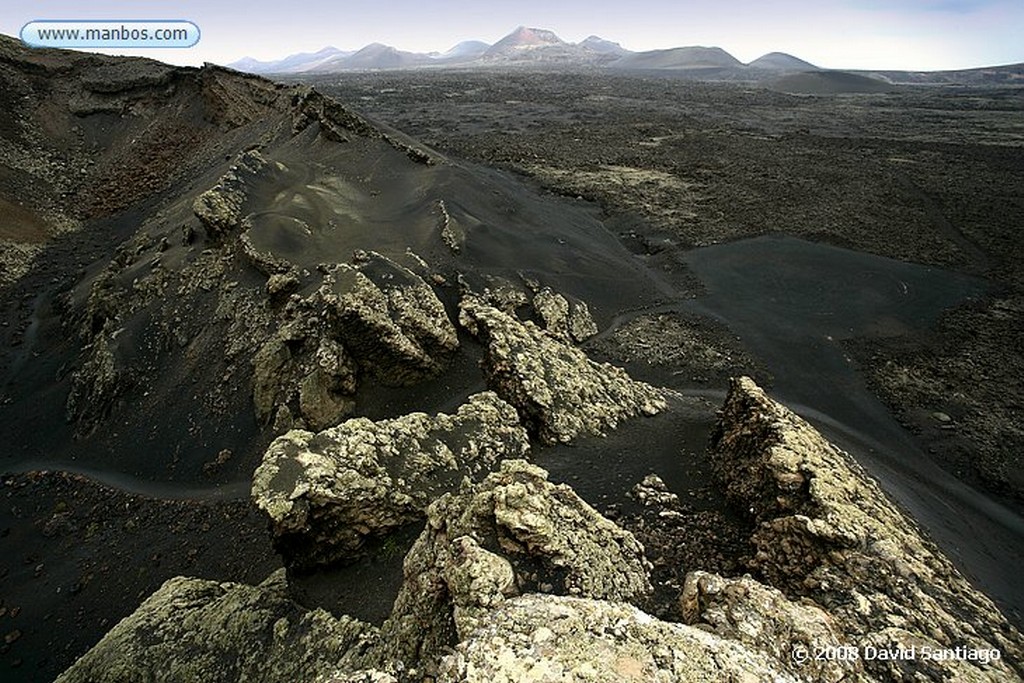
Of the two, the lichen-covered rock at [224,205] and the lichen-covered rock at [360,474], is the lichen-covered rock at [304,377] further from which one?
the lichen-covered rock at [224,205]

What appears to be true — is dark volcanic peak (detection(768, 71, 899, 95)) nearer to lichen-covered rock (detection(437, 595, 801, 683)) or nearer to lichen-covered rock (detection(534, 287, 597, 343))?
lichen-covered rock (detection(534, 287, 597, 343))

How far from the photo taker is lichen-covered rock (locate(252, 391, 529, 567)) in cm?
821

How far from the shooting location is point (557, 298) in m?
20.4

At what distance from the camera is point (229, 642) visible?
25.4 feet

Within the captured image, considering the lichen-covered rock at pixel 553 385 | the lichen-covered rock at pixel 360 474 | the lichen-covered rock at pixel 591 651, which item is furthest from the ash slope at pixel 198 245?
the lichen-covered rock at pixel 591 651

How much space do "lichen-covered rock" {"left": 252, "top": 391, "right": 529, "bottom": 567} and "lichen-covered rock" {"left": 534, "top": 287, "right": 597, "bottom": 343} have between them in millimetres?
9392

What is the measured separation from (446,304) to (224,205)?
8934 mm

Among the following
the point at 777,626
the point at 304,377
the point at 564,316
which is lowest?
the point at 564,316

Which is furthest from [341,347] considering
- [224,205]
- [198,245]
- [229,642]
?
[198,245]

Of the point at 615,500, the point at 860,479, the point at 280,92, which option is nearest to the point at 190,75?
the point at 280,92

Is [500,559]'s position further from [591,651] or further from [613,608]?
[591,651]

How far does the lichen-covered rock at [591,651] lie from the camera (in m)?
4.22

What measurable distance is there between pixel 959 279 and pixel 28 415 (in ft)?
123

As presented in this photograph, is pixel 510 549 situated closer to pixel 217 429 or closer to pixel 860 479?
pixel 860 479
